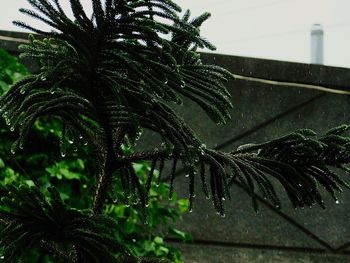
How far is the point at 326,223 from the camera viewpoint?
157 inches

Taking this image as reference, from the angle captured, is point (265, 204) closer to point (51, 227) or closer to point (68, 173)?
point (68, 173)

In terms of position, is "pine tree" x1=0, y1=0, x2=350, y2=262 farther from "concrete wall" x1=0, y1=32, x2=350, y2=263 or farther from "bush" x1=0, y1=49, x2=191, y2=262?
"concrete wall" x1=0, y1=32, x2=350, y2=263

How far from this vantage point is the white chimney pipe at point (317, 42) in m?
9.98

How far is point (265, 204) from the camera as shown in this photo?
12.9 feet

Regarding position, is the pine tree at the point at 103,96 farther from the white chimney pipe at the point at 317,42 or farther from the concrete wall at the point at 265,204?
the white chimney pipe at the point at 317,42

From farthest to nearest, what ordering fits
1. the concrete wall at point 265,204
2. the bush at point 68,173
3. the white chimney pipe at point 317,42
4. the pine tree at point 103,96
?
1. the white chimney pipe at point 317,42
2. the concrete wall at point 265,204
3. the bush at point 68,173
4. the pine tree at point 103,96

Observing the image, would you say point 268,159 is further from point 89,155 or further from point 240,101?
point 240,101

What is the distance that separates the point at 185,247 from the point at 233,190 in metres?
0.46

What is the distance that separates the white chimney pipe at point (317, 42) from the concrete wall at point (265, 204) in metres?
6.01

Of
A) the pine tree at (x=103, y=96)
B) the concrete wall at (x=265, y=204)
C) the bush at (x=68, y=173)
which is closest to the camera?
the pine tree at (x=103, y=96)

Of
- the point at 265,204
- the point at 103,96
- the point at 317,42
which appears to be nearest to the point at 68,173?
the point at 265,204

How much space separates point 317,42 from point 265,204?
655 centimetres

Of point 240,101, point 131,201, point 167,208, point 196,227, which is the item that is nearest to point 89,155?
point 167,208

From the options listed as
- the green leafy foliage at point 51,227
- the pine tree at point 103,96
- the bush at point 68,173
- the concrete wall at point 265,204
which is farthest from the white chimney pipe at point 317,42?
the green leafy foliage at point 51,227
